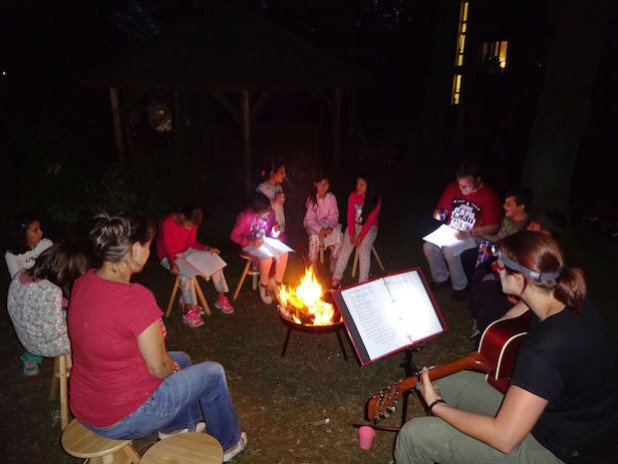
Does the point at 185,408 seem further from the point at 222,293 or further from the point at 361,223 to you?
the point at 361,223

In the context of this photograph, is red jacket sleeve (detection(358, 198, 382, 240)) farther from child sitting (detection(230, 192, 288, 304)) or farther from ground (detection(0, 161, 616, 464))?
child sitting (detection(230, 192, 288, 304))

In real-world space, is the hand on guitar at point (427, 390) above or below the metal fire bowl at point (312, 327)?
above

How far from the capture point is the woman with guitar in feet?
7.97

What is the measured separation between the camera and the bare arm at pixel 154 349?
114 inches

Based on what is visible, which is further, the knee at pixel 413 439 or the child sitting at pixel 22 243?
the child sitting at pixel 22 243

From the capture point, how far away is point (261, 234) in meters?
6.38

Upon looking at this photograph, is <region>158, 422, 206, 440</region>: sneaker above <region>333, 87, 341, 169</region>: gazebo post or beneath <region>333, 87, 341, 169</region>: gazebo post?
beneath

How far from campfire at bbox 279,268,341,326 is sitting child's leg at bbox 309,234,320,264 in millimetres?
1509

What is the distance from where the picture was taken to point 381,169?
1145cm

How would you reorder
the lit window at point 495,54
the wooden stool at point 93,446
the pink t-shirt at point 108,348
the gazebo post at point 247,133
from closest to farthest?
the pink t-shirt at point 108,348
the wooden stool at point 93,446
the gazebo post at point 247,133
the lit window at point 495,54

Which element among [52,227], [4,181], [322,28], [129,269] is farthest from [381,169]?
[322,28]

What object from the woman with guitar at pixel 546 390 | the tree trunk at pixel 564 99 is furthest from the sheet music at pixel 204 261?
the tree trunk at pixel 564 99

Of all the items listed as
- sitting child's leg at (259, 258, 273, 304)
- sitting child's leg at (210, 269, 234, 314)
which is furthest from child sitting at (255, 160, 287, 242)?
sitting child's leg at (210, 269, 234, 314)

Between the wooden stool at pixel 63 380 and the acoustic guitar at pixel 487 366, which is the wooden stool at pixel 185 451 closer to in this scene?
the acoustic guitar at pixel 487 366
